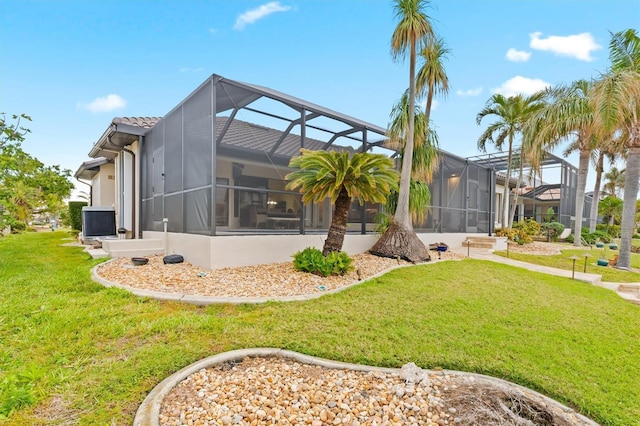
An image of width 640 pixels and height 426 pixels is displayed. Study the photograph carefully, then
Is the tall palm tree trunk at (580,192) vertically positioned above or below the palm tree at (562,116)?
below

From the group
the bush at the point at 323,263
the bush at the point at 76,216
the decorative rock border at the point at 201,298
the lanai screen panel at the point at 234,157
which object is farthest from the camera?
the bush at the point at 76,216

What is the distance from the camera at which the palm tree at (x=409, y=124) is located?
7.43m

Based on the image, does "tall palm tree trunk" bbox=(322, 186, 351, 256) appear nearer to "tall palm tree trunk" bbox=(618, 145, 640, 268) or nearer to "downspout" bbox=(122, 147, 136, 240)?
"downspout" bbox=(122, 147, 136, 240)

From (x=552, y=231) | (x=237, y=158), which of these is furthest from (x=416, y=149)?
(x=552, y=231)

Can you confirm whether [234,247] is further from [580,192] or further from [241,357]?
[580,192]

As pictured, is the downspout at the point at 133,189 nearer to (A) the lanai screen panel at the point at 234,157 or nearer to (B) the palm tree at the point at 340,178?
(A) the lanai screen panel at the point at 234,157

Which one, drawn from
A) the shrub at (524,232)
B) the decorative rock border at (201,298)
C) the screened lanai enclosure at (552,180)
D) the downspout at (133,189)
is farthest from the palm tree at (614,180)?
the downspout at (133,189)

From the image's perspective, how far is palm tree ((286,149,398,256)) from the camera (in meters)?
5.77

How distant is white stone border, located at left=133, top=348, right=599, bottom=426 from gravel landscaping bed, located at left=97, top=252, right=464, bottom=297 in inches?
71.5

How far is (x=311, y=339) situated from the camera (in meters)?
3.22

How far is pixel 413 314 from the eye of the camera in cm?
414

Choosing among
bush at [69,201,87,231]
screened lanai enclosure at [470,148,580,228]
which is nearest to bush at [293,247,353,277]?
bush at [69,201,87,231]

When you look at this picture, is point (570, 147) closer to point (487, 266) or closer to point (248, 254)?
point (487, 266)

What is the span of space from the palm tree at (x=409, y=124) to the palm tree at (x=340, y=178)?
2.14m
